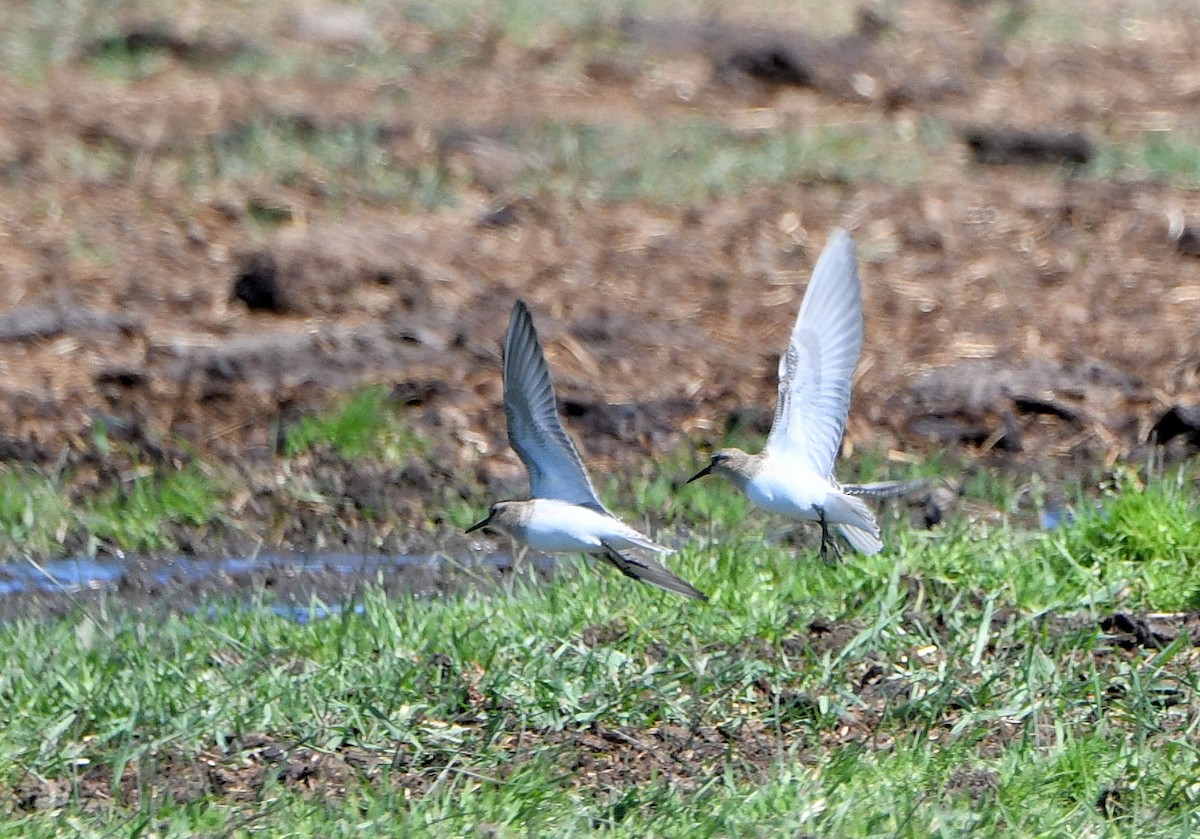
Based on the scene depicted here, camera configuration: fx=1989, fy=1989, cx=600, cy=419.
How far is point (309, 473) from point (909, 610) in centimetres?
272

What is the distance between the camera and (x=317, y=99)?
39.9ft

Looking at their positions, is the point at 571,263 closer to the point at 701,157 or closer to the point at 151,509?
the point at 701,157

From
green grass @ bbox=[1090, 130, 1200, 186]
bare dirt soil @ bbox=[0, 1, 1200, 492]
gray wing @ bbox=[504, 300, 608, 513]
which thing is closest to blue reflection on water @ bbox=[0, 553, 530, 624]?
bare dirt soil @ bbox=[0, 1, 1200, 492]

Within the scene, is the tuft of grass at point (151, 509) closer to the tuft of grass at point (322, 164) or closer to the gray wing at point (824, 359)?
the gray wing at point (824, 359)

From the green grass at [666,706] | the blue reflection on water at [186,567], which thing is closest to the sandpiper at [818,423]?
the green grass at [666,706]

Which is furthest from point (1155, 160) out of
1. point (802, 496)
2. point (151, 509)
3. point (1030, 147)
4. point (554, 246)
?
point (802, 496)

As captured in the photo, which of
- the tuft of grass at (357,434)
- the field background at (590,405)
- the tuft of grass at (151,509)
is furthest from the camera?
the tuft of grass at (357,434)

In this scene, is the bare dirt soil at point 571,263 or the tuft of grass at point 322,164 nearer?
the bare dirt soil at point 571,263

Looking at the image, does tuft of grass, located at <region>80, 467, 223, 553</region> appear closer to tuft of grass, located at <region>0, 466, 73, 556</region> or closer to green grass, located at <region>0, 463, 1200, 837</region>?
tuft of grass, located at <region>0, 466, 73, 556</region>

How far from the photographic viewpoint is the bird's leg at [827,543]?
5.41 m

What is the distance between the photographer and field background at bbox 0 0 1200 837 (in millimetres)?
4738

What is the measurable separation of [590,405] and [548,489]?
8.39ft

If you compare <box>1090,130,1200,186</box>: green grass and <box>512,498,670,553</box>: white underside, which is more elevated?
<box>512,498,670,553</box>: white underside

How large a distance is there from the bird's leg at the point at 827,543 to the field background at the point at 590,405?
0.51ft
